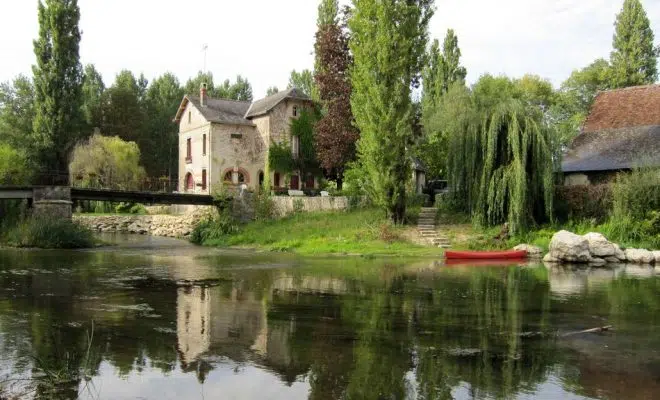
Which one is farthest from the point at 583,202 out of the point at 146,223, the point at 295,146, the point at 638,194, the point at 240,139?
the point at 146,223

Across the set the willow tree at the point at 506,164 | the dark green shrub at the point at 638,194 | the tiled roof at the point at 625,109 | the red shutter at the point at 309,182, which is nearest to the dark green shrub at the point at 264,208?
the red shutter at the point at 309,182

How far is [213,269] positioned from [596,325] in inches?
504

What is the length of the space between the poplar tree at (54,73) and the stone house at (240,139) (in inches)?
346

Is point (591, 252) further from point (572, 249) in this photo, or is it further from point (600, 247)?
point (572, 249)

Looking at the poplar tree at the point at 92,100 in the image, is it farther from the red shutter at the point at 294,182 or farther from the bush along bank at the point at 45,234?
the bush along bank at the point at 45,234

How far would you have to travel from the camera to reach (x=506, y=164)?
2644 centimetres

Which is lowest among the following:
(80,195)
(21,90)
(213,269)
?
(213,269)

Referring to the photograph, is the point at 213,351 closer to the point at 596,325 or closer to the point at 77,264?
the point at 596,325

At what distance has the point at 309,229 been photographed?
30031 mm

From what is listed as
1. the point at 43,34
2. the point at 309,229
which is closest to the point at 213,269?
the point at 309,229

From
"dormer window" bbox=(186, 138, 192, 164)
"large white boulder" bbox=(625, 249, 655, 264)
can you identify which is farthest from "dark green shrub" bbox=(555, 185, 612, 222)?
"dormer window" bbox=(186, 138, 192, 164)

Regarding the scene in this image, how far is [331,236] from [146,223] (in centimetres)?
2223

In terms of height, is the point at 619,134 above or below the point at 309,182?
above

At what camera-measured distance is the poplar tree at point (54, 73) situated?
41.5m
